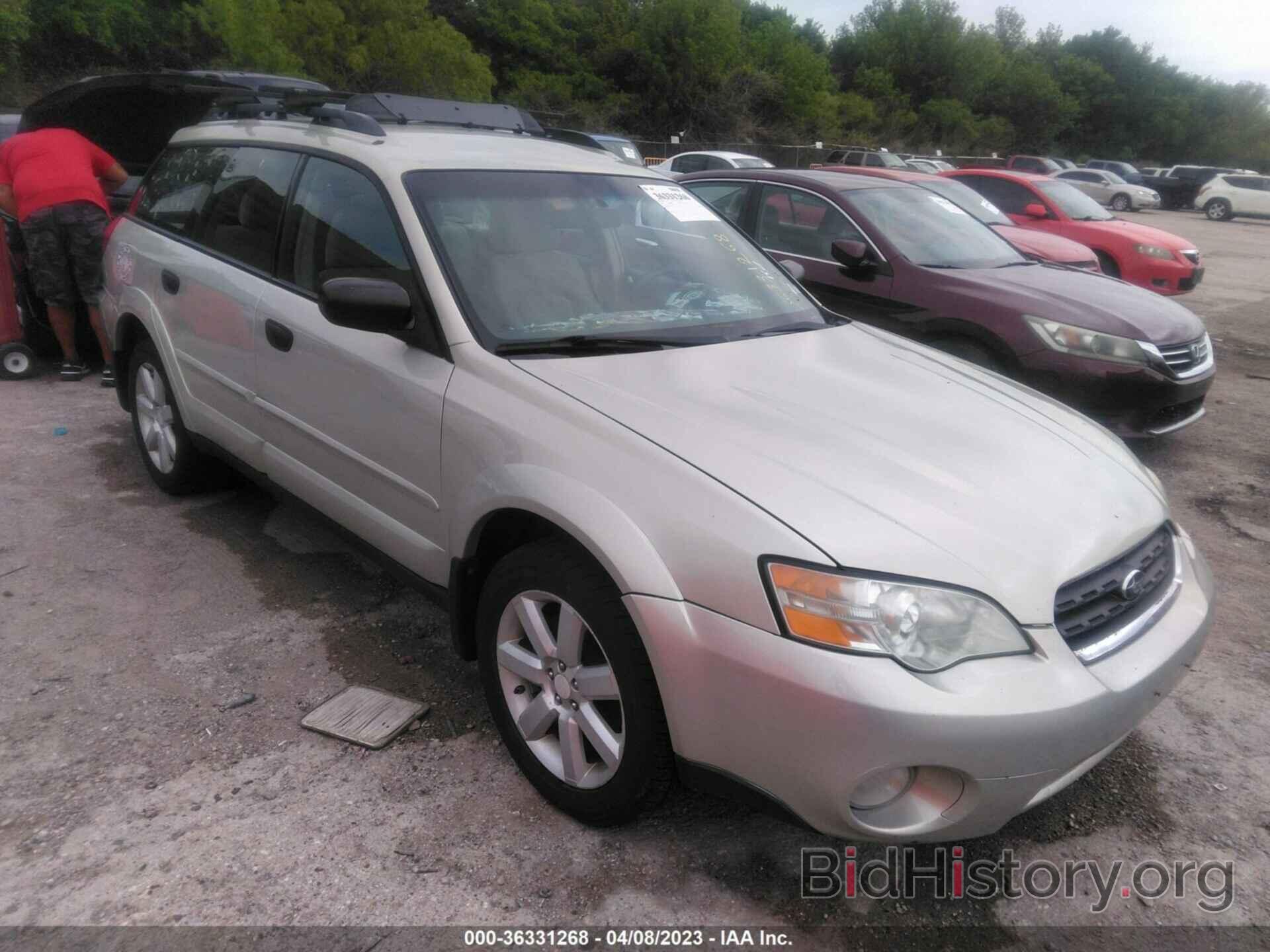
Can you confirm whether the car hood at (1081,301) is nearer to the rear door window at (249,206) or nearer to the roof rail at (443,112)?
the roof rail at (443,112)

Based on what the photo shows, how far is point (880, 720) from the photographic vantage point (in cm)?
190

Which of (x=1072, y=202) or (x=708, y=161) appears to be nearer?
(x=1072, y=202)

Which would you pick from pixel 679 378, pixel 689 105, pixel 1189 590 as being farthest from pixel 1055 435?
pixel 689 105

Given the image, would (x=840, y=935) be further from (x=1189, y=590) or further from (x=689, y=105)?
(x=689, y=105)

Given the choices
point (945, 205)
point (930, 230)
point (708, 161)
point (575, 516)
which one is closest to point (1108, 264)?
point (945, 205)

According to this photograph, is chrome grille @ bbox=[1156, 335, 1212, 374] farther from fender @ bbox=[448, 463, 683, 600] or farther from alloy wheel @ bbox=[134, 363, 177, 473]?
alloy wheel @ bbox=[134, 363, 177, 473]

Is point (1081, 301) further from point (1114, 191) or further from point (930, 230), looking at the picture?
point (1114, 191)

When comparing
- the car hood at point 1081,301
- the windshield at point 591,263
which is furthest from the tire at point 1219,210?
the windshield at point 591,263

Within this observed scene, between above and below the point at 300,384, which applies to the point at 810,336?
above

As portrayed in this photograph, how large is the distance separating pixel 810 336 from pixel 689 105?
148ft

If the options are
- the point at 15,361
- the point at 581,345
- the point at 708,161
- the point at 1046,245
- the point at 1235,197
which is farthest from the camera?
the point at 1235,197

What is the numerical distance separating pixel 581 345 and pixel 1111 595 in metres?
1.52

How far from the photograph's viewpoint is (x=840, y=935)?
7.27ft

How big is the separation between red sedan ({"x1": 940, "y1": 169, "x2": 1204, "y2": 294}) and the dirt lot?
24.0 feet
